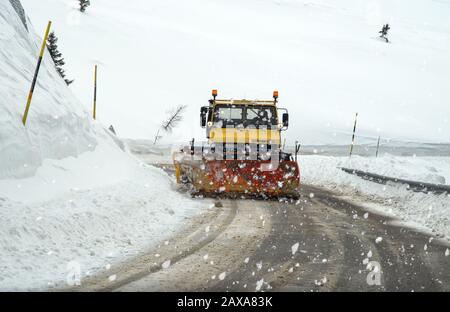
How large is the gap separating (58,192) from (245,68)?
53.7 metres

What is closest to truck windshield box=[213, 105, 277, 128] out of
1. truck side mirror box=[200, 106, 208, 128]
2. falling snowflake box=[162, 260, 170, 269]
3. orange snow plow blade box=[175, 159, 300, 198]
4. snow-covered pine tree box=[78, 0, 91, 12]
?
truck side mirror box=[200, 106, 208, 128]

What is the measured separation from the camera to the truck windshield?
1201 cm

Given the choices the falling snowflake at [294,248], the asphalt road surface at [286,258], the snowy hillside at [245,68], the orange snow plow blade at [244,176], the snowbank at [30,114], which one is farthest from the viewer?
the snowy hillside at [245,68]

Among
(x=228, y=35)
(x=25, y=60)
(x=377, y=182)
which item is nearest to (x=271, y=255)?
(x=25, y=60)

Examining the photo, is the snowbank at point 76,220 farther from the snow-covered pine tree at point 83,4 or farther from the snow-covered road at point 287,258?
the snow-covered pine tree at point 83,4

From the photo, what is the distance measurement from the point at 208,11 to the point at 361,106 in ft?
165

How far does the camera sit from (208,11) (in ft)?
316

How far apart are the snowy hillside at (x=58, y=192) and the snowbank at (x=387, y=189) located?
409 cm

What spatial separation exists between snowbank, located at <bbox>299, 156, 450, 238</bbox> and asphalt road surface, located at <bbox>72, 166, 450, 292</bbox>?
31.0 inches

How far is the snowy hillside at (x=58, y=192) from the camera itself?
16.8 ft

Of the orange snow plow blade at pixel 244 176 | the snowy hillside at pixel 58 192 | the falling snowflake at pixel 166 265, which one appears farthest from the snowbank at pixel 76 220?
the orange snow plow blade at pixel 244 176

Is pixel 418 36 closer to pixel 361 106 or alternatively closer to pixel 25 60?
pixel 361 106

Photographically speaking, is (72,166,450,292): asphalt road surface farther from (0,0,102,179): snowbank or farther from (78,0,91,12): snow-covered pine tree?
(78,0,91,12): snow-covered pine tree

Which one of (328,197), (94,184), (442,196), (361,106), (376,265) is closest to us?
(376,265)
